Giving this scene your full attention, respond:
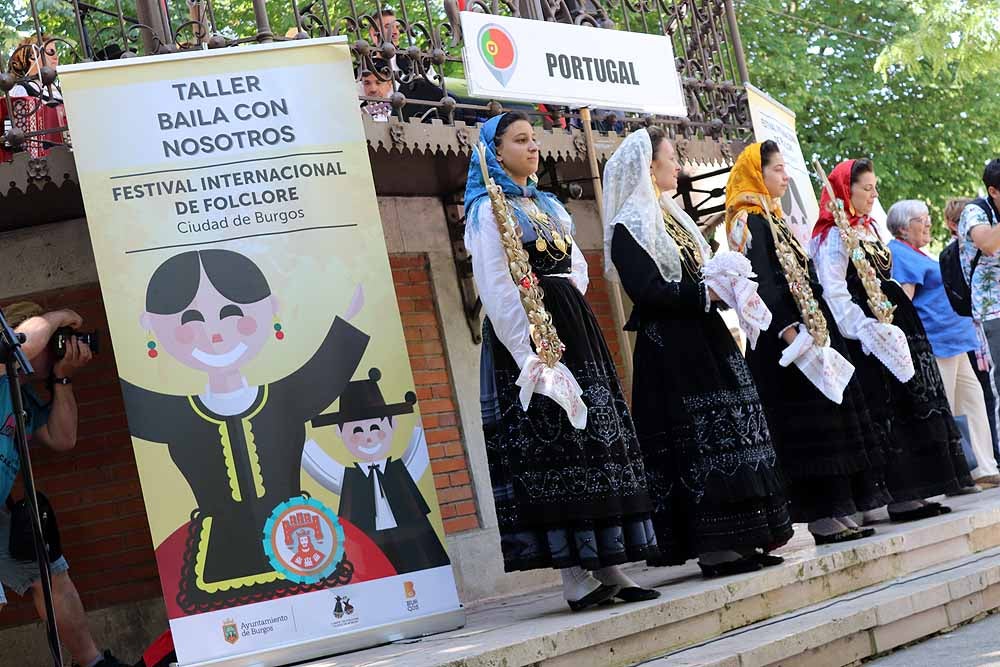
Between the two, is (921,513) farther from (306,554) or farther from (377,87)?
(377,87)

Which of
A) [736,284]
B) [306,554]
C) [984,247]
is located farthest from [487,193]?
[984,247]

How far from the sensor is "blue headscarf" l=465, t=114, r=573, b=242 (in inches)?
220

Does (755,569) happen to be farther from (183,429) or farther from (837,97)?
(837,97)

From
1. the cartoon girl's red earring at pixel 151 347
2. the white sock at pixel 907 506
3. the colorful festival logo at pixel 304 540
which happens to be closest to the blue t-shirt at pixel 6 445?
the cartoon girl's red earring at pixel 151 347

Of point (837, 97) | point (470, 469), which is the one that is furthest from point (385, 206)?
point (837, 97)

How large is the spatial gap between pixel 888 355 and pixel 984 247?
2.83 ft

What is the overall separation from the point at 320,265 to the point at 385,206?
6.88 ft

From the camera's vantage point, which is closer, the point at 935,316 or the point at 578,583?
the point at 578,583

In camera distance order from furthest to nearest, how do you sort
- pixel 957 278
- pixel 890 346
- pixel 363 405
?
pixel 957 278, pixel 890 346, pixel 363 405

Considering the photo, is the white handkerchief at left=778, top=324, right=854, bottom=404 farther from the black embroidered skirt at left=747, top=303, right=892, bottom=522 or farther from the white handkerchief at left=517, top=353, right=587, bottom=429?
Result: the white handkerchief at left=517, top=353, right=587, bottom=429

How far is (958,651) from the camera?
5.38 meters

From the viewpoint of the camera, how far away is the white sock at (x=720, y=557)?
19.2ft

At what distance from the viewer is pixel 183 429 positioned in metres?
5.47

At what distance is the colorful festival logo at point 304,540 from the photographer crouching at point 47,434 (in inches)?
50.1
